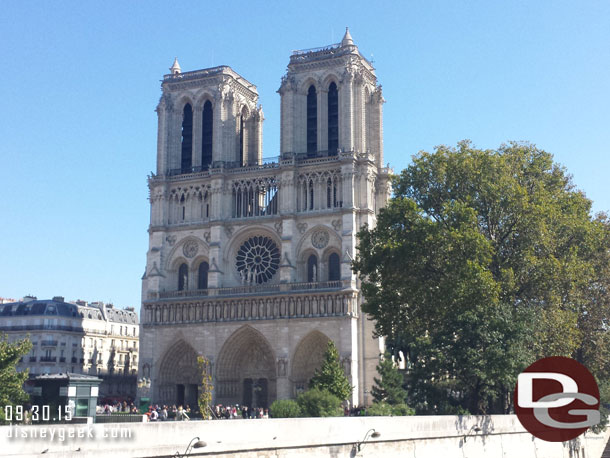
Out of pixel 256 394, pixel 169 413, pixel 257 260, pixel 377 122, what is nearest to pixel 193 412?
pixel 169 413

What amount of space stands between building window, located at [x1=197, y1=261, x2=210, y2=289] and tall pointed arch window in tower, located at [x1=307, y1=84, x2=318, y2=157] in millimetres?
11511

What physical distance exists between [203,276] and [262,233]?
5.74m

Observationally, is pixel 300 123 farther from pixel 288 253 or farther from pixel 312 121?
pixel 288 253

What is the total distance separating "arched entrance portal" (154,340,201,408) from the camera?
58438mm

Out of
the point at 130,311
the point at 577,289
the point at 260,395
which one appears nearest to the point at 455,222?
the point at 577,289

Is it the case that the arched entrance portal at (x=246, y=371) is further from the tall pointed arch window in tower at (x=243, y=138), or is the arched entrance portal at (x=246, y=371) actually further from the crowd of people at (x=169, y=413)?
the tall pointed arch window in tower at (x=243, y=138)

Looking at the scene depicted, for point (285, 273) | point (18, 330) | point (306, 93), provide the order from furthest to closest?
point (18, 330) < point (306, 93) < point (285, 273)

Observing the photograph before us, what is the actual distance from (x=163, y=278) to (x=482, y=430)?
3692 centimetres

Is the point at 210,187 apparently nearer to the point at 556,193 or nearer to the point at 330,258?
the point at 330,258

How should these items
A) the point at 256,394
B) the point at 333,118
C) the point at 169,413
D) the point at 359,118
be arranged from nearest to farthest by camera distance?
1. the point at 169,413
2. the point at 359,118
3. the point at 256,394
4. the point at 333,118

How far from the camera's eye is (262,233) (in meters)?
58.9

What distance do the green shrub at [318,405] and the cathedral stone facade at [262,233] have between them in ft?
43.6

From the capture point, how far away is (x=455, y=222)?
32312 millimetres

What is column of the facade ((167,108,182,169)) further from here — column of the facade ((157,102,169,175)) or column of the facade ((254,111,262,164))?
column of the facade ((254,111,262,164))
